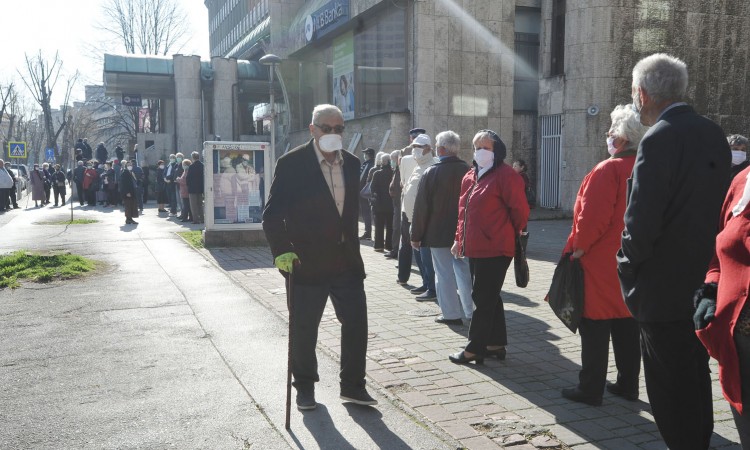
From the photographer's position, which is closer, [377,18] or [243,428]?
[243,428]

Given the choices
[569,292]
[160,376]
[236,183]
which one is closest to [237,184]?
[236,183]

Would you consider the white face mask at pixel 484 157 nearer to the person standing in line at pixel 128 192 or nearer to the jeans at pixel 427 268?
the jeans at pixel 427 268

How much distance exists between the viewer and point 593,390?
4.41 m

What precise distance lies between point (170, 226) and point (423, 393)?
14407 mm

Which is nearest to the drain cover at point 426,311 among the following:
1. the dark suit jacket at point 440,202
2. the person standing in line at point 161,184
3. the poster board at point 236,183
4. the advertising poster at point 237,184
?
the dark suit jacket at point 440,202

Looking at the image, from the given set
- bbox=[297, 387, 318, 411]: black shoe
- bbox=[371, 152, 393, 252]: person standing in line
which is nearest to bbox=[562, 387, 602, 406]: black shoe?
bbox=[297, 387, 318, 411]: black shoe

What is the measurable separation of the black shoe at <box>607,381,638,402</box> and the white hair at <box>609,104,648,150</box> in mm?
1597

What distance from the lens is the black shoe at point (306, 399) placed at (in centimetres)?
439

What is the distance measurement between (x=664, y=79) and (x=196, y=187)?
51.8ft

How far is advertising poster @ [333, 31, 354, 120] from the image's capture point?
25188 millimetres

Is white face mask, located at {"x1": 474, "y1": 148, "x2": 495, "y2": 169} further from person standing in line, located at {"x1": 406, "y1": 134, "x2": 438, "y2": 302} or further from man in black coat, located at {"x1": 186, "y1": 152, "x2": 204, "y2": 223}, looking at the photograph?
man in black coat, located at {"x1": 186, "y1": 152, "x2": 204, "y2": 223}

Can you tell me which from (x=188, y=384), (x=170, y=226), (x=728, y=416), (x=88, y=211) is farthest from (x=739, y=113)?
(x=88, y=211)

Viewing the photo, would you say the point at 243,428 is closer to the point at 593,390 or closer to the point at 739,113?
the point at 593,390

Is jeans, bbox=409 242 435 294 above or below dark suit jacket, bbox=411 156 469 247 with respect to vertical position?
below
